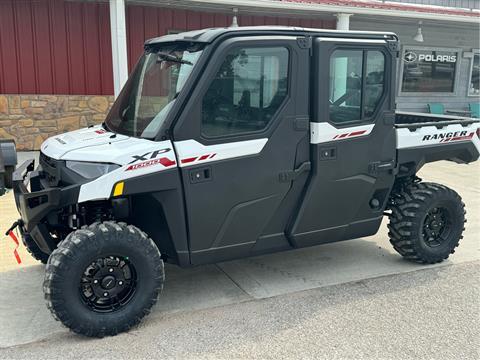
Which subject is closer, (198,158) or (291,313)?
(198,158)

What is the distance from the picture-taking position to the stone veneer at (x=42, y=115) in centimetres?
1033

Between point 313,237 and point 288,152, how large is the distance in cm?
83

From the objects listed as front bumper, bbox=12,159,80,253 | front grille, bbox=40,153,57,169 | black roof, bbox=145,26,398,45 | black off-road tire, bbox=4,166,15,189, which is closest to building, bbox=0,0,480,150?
black off-road tire, bbox=4,166,15,189

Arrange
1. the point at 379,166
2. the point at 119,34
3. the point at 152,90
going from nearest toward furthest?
1. the point at 152,90
2. the point at 379,166
3. the point at 119,34

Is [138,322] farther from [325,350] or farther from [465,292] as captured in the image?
[465,292]

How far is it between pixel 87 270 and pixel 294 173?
1.72m

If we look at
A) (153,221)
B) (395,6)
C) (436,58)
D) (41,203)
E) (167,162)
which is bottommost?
(153,221)

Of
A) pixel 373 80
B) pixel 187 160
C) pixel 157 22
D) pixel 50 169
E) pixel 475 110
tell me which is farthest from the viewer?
pixel 475 110

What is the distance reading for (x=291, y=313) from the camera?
3.89 meters

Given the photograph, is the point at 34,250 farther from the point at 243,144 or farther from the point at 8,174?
the point at 8,174

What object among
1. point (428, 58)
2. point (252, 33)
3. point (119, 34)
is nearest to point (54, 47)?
point (119, 34)

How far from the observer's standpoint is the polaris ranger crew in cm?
350

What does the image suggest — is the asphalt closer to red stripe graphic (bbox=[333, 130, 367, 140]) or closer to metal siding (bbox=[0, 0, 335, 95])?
red stripe graphic (bbox=[333, 130, 367, 140])

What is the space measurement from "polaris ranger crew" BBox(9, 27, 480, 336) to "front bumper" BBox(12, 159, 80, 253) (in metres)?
0.01
